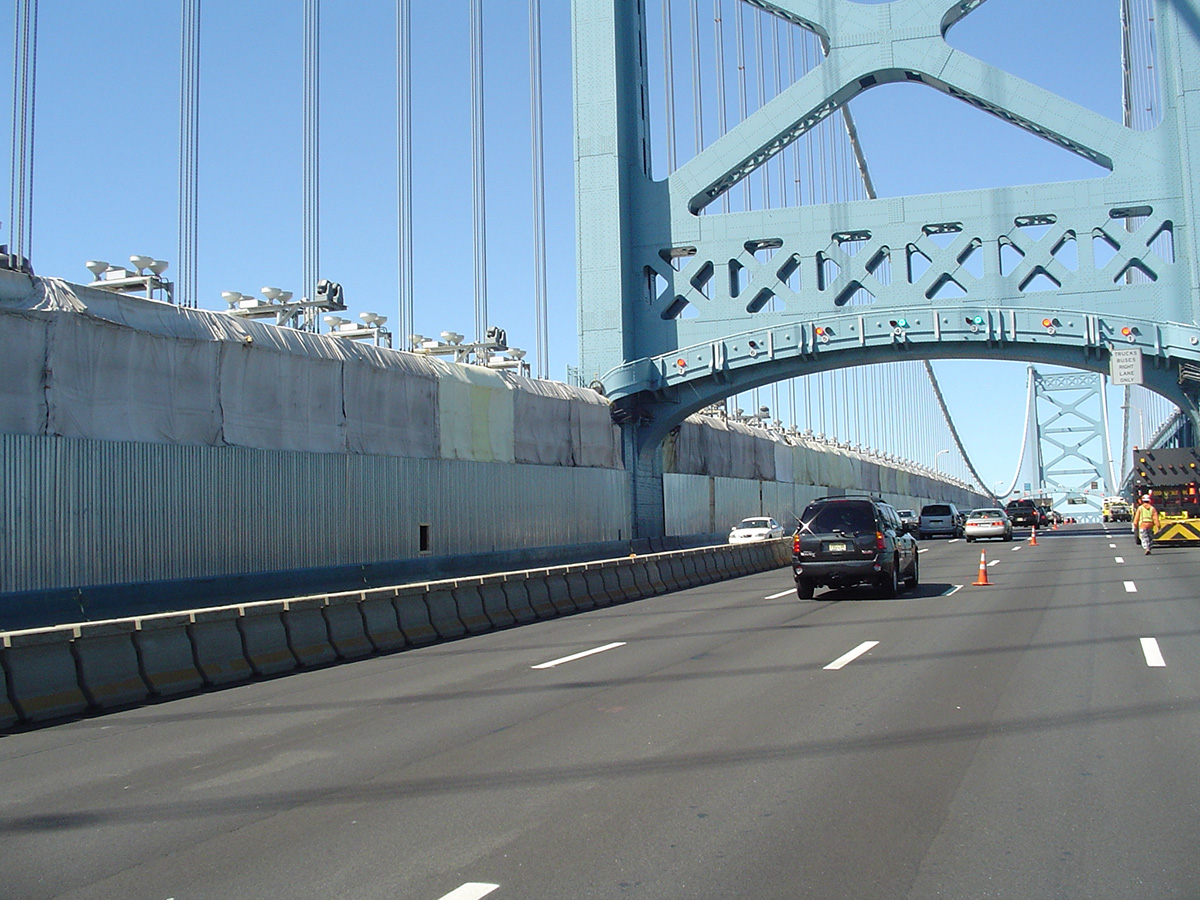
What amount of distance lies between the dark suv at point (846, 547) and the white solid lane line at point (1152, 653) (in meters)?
6.80

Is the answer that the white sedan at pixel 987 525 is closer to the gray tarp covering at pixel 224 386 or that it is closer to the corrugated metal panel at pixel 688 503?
the corrugated metal panel at pixel 688 503

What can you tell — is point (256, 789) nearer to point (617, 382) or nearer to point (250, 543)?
point (250, 543)

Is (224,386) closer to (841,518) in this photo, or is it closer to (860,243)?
(841,518)

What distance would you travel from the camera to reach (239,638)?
13.3 metres

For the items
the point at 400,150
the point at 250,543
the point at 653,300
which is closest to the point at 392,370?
the point at 250,543

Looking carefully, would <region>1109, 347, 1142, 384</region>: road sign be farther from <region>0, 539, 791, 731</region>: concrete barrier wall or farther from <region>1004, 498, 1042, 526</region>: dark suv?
<region>1004, 498, 1042, 526</region>: dark suv

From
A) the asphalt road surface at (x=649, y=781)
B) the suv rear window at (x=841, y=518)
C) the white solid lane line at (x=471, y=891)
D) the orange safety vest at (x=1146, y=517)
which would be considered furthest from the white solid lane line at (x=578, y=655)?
the orange safety vest at (x=1146, y=517)

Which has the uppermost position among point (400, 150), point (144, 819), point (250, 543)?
point (400, 150)

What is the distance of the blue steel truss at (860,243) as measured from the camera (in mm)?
39031

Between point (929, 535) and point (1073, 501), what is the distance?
103416mm

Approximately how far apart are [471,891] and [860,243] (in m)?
40.0

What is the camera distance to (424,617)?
1700cm

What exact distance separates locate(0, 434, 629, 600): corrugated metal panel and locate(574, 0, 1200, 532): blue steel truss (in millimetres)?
Result: 10567

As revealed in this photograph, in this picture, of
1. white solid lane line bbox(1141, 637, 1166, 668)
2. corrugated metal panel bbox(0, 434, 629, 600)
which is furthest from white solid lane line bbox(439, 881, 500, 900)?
corrugated metal panel bbox(0, 434, 629, 600)
